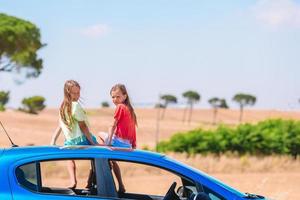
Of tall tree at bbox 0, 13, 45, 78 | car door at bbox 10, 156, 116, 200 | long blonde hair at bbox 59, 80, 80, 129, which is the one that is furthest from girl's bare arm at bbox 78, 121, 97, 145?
tall tree at bbox 0, 13, 45, 78

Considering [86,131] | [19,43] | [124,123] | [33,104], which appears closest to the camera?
[86,131]

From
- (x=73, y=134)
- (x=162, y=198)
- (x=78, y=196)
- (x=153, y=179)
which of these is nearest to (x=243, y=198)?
(x=162, y=198)

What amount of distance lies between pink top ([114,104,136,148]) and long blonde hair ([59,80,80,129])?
62cm

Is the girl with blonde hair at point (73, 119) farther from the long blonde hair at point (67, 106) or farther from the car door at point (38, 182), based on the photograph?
the car door at point (38, 182)

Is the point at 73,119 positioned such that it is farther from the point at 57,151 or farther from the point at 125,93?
the point at 57,151

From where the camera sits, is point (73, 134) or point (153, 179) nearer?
point (73, 134)

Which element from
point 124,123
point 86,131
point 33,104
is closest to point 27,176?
point 86,131

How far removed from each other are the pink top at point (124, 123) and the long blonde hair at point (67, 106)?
0.62 m

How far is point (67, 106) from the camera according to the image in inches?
347

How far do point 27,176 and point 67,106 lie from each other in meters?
2.34

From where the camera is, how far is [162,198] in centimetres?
732

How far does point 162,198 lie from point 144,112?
7687 cm

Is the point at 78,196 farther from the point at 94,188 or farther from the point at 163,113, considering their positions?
the point at 163,113

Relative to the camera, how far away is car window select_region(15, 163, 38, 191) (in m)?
6.47
